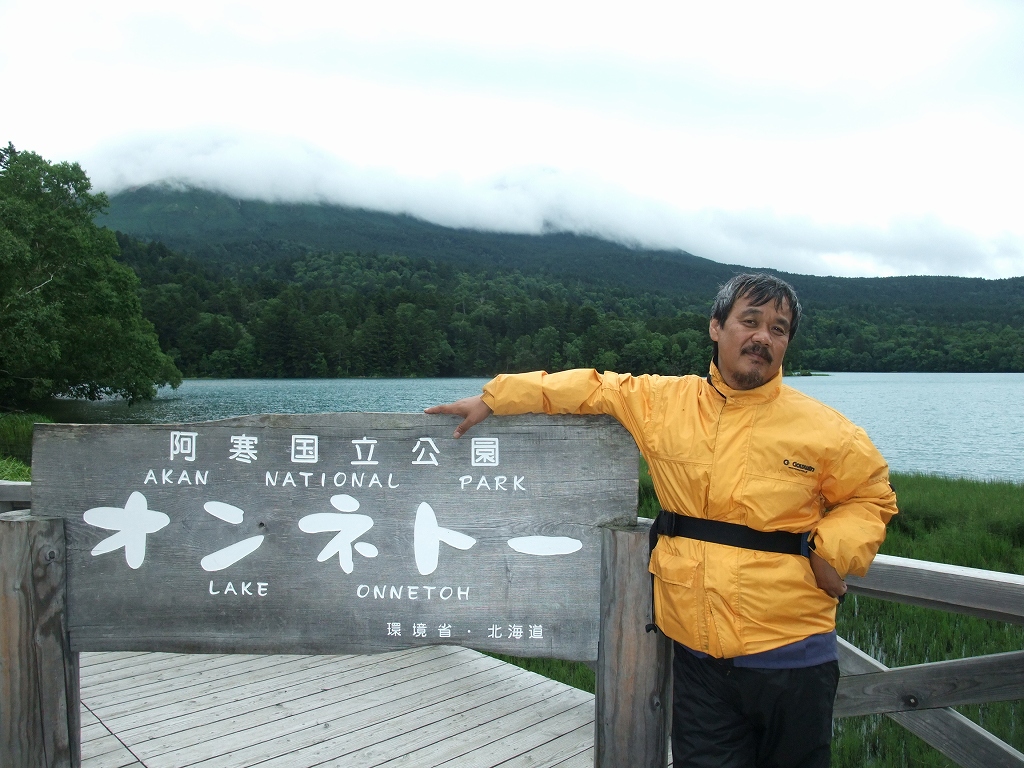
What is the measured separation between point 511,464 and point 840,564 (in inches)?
33.3

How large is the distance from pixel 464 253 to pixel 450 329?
240 feet

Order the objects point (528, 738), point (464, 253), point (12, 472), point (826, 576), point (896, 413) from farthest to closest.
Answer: point (464, 253)
point (896, 413)
point (12, 472)
point (528, 738)
point (826, 576)

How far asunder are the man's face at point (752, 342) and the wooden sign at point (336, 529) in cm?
36

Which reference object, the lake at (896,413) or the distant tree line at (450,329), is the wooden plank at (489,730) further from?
the distant tree line at (450,329)

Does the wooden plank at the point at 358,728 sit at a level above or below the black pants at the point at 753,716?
below

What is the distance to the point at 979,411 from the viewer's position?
110 ft

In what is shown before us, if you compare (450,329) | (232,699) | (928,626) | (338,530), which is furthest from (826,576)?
(450,329)

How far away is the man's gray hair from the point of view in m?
1.80

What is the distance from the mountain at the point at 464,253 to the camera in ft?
246

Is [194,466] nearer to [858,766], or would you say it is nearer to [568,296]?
[858,766]

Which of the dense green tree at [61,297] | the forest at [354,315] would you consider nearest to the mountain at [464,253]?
the forest at [354,315]

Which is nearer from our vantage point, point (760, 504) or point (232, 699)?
point (760, 504)

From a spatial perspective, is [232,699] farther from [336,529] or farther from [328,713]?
[336,529]

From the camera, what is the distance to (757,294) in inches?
70.8
